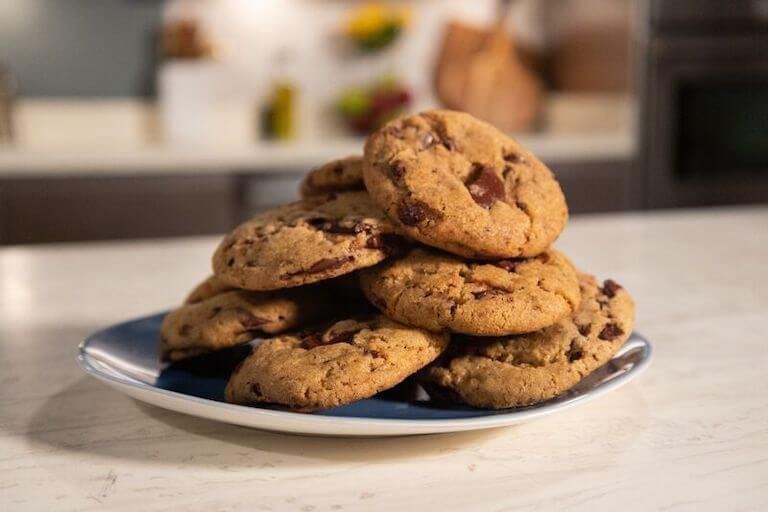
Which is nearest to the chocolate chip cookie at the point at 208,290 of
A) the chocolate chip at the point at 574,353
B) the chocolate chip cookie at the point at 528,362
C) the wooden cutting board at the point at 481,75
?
the chocolate chip cookie at the point at 528,362

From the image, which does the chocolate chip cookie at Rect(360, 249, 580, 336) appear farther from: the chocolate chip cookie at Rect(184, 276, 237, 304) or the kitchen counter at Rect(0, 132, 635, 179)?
the kitchen counter at Rect(0, 132, 635, 179)

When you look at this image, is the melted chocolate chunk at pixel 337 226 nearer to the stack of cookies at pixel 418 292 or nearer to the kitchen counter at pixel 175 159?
the stack of cookies at pixel 418 292

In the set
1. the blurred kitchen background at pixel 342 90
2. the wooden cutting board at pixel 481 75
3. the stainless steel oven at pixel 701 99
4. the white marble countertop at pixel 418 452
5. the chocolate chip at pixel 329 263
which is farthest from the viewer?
the wooden cutting board at pixel 481 75

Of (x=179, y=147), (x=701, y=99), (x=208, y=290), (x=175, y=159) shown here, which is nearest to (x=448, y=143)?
(x=208, y=290)

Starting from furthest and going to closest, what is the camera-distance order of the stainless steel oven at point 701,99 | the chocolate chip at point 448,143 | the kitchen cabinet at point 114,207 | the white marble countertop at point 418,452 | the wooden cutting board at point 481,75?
1. the wooden cutting board at point 481,75
2. the stainless steel oven at point 701,99
3. the kitchen cabinet at point 114,207
4. the chocolate chip at point 448,143
5. the white marble countertop at point 418,452

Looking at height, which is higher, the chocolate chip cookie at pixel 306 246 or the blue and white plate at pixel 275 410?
the chocolate chip cookie at pixel 306 246

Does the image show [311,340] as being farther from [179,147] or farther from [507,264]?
[179,147]

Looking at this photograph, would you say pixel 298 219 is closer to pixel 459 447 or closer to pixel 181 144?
pixel 459 447
